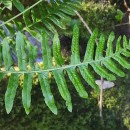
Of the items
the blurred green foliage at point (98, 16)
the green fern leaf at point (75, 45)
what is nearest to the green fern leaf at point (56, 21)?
the green fern leaf at point (75, 45)

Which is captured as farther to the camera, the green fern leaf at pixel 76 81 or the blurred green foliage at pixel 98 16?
the blurred green foliage at pixel 98 16

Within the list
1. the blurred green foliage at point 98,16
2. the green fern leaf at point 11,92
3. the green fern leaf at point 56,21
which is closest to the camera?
the green fern leaf at point 11,92

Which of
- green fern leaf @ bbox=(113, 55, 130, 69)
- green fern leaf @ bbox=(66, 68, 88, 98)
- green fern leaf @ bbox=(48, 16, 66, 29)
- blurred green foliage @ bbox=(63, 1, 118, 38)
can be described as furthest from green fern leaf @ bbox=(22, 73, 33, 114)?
blurred green foliage @ bbox=(63, 1, 118, 38)

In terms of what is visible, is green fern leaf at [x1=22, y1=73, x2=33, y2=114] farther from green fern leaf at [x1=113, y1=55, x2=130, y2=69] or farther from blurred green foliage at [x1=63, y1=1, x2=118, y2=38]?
blurred green foliage at [x1=63, y1=1, x2=118, y2=38]

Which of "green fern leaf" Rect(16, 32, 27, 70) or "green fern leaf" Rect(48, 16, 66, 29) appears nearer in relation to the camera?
"green fern leaf" Rect(16, 32, 27, 70)

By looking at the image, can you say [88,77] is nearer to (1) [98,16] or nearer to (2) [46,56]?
(2) [46,56]

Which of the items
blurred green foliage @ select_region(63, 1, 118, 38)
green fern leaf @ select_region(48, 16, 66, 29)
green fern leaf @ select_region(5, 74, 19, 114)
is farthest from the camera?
blurred green foliage @ select_region(63, 1, 118, 38)

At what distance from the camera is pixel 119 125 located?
8.49 ft

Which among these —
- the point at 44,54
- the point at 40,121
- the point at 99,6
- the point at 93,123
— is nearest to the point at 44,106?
the point at 40,121

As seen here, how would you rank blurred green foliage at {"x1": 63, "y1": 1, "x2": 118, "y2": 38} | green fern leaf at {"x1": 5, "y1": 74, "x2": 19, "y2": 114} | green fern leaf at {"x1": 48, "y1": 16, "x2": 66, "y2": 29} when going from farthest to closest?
blurred green foliage at {"x1": 63, "y1": 1, "x2": 118, "y2": 38}, green fern leaf at {"x1": 48, "y1": 16, "x2": 66, "y2": 29}, green fern leaf at {"x1": 5, "y1": 74, "x2": 19, "y2": 114}

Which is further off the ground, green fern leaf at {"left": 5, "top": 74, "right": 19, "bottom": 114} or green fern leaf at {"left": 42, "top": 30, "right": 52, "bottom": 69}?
green fern leaf at {"left": 42, "top": 30, "right": 52, "bottom": 69}

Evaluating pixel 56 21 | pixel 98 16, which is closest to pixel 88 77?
pixel 56 21

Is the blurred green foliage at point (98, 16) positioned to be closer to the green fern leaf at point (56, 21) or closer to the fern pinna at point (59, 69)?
the green fern leaf at point (56, 21)

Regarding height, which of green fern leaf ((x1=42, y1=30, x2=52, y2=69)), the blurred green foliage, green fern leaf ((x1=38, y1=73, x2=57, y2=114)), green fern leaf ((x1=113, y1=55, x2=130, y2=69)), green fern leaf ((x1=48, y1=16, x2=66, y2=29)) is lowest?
green fern leaf ((x1=38, y1=73, x2=57, y2=114))
